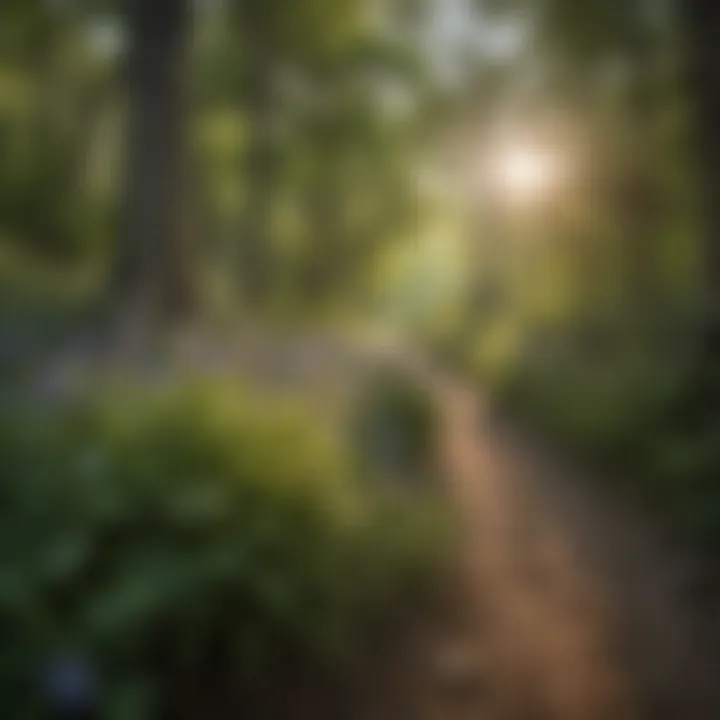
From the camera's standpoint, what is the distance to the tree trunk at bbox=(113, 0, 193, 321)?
781 cm

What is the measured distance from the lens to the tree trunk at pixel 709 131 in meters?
6.35

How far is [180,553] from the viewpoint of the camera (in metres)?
3.75

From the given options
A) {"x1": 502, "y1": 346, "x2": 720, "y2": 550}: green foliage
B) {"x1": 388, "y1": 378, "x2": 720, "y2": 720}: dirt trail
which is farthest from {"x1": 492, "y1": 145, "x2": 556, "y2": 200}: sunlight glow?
{"x1": 388, "y1": 378, "x2": 720, "y2": 720}: dirt trail

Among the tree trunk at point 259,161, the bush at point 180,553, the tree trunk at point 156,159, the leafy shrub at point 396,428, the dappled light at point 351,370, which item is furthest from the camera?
the tree trunk at point 259,161

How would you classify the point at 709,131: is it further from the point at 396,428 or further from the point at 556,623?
the point at 556,623

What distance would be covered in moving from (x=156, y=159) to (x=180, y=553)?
495cm

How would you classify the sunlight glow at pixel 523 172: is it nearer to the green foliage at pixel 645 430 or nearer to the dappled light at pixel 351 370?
Result: the dappled light at pixel 351 370

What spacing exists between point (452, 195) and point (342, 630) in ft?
36.4

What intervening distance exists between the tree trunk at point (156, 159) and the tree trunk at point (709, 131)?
417 cm

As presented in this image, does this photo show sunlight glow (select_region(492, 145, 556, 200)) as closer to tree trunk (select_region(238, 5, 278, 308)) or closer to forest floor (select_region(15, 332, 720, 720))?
tree trunk (select_region(238, 5, 278, 308))

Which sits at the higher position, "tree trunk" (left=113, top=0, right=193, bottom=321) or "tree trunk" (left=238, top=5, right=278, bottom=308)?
"tree trunk" (left=238, top=5, right=278, bottom=308)

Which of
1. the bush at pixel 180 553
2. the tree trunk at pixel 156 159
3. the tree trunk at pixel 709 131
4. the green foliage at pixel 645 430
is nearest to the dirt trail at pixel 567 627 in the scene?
the green foliage at pixel 645 430

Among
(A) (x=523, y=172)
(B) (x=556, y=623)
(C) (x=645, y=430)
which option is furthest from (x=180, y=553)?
(A) (x=523, y=172)

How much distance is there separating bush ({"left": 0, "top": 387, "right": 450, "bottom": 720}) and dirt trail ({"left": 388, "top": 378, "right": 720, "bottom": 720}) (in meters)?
0.50
